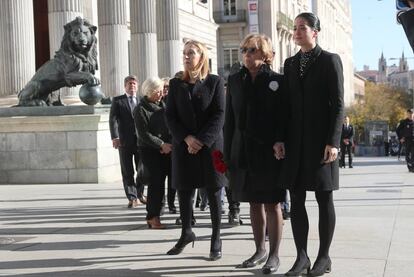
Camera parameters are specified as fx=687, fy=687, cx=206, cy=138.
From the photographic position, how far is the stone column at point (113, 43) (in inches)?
883

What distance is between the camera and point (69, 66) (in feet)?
48.8

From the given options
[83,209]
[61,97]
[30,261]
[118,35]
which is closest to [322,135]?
[30,261]

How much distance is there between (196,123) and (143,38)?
19337 millimetres

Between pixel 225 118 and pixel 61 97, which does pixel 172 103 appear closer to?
pixel 225 118

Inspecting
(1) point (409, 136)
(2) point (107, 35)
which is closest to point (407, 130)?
(1) point (409, 136)

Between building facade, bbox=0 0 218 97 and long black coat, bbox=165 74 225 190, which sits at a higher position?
building facade, bbox=0 0 218 97

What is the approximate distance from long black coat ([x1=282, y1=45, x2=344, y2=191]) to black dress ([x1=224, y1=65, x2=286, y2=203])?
0.29 meters

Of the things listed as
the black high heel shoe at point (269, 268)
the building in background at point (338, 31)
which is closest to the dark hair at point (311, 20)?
the black high heel shoe at point (269, 268)

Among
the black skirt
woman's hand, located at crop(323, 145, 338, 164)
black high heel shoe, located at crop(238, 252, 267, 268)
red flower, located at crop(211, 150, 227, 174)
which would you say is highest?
woman's hand, located at crop(323, 145, 338, 164)

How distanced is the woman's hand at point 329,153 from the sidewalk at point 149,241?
3.31 feet

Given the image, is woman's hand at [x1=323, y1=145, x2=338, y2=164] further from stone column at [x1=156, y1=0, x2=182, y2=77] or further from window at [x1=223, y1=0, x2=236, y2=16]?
window at [x1=223, y1=0, x2=236, y2=16]

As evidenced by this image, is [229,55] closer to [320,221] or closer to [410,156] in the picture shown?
[410,156]

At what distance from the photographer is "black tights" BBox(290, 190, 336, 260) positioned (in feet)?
19.2

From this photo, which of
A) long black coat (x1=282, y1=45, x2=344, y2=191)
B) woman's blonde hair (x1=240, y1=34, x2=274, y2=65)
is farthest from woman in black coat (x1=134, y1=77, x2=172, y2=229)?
long black coat (x1=282, y1=45, x2=344, y2=191)
